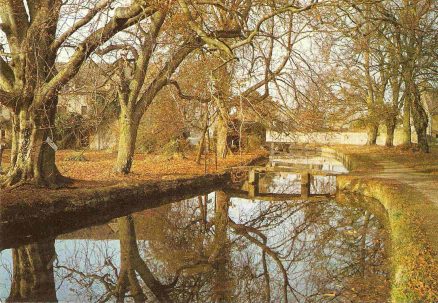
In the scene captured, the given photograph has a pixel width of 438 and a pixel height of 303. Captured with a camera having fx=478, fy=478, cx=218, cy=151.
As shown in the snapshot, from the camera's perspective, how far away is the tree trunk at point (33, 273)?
8.04 metres

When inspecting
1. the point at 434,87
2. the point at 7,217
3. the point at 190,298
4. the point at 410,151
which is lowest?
the point at 190,298

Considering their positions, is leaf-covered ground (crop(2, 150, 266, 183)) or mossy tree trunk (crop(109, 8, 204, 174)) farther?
leaf-covered ground (crop(2, 150, 266, 183))

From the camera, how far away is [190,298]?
26.0 ft

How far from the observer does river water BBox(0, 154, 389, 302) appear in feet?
26.8

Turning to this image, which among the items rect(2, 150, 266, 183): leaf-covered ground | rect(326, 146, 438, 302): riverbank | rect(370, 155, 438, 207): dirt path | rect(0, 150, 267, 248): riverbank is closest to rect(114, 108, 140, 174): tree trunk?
rect(2, 150, 266, 183): leaf-covered ground

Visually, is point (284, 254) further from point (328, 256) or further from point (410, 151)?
point (410, 151)

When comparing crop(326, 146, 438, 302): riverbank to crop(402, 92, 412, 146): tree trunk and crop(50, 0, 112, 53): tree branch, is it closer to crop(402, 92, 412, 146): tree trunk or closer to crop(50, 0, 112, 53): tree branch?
crop(402, 92, 412, 146): tree trunk

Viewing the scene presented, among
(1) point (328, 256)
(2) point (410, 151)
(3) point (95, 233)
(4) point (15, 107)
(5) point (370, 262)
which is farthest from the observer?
(2) point (410, 151)

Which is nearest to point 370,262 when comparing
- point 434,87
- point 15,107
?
point 15,107

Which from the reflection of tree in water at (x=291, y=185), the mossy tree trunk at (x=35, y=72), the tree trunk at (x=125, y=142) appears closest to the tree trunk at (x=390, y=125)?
the reflection of tree in water at (x=291, y=185)

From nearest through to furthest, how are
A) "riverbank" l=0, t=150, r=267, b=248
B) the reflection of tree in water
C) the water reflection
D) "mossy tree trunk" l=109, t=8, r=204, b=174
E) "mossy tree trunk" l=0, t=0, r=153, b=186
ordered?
the water reflection, "riverbank" l=0, t=150, r=267, b=248, "mossy tree trunk" l=0, t=0, r=153, b=186, "mossy tree trunk" l=109, t=8, r=204, b=174, the reflection of tree in water

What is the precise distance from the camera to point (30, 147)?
13531mm

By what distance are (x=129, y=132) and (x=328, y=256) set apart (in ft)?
32.6

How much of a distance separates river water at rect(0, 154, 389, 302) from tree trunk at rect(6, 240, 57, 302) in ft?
0.06
